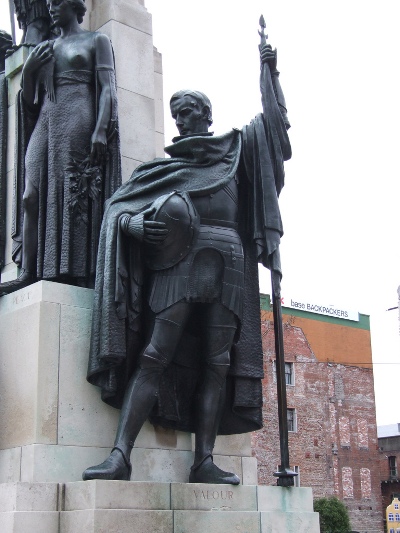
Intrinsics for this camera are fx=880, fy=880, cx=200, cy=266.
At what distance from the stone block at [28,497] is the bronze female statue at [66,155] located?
72.0 inches

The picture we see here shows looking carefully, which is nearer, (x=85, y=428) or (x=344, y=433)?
(x=85, y=428)

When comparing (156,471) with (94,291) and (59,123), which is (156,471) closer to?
(94,291)

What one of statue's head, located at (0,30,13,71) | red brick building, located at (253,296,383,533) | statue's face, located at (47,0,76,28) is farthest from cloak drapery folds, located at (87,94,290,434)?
red brick building, located at (253,296,383,533)

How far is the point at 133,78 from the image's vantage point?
26.9 ft

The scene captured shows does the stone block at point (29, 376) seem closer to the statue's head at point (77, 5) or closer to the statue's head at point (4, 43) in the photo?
the statue's head at point (77, 5)

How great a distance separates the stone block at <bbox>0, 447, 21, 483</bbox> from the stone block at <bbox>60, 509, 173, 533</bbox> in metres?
0.61

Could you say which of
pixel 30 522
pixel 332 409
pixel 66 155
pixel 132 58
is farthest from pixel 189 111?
pixel 332 409

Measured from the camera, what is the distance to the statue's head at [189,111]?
7.38 m

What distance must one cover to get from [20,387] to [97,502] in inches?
50.0

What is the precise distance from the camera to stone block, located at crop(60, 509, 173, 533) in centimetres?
572

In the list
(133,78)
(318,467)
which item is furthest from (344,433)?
(133,78)

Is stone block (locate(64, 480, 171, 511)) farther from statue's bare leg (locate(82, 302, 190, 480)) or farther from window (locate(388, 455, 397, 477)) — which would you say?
window (locate(388, 455, 397, 477))

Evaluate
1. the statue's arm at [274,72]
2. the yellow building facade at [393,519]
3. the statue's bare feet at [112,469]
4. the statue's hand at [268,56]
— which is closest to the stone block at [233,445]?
the statue's bare feet at [112,469]

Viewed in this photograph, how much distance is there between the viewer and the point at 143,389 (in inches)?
255
